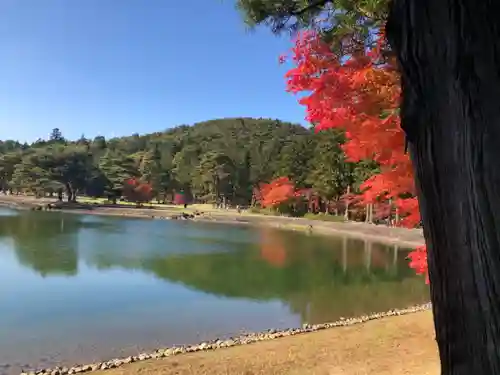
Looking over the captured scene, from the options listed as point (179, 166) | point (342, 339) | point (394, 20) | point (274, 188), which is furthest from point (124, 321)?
point (179, 166)

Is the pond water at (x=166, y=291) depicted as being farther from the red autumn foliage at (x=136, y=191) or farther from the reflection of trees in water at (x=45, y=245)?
the red autumn foliage at (x=136, y=191)

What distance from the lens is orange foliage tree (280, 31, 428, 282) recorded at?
340 cm

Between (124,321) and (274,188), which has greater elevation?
(274,188)

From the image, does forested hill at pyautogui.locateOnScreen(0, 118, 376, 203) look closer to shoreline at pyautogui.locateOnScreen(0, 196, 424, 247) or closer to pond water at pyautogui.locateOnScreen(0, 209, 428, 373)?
shoreline at pyautogui.locateOnScreen(0, 196, 424, 247)

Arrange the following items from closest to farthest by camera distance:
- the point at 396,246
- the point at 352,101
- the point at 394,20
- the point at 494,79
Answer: the point at 494,79 < the point at 394,20 < the point at 352,101 < the point at 396,246

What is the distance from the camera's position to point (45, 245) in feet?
59.1

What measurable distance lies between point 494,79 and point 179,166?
48700mm

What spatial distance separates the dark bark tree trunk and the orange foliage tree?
2.27 m

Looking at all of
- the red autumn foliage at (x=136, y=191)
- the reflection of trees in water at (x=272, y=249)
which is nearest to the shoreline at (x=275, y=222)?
the reflection of trees in water at (x=272, y=249)

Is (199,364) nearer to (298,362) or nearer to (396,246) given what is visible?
(298,362)

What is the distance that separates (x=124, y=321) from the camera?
819 centimetres

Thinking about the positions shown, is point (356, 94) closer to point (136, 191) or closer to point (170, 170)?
point (136, 191)

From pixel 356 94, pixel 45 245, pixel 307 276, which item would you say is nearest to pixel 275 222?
pixel 45 245

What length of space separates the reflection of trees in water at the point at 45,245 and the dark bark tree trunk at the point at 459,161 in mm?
12772
